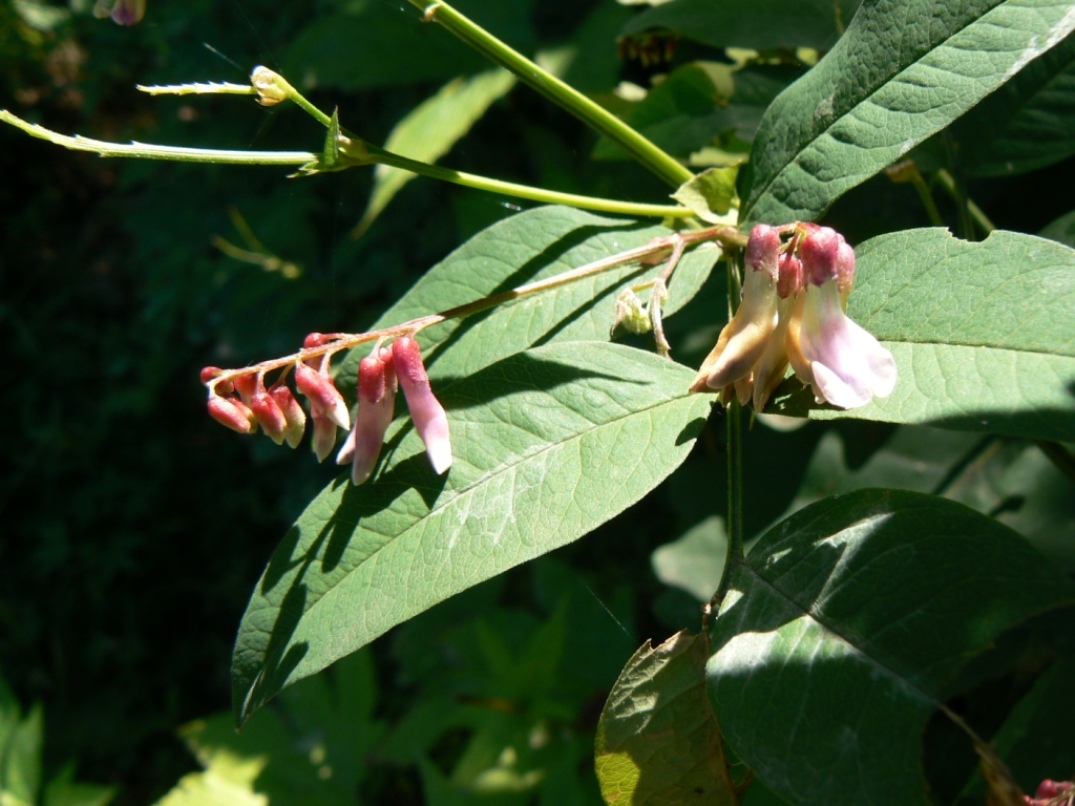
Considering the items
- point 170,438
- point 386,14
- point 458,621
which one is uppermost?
point 386,14

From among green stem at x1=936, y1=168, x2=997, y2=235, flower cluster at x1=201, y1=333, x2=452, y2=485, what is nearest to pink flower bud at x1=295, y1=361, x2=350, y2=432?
flower cluster at x1=201, y1=333, x2=452, y2=485

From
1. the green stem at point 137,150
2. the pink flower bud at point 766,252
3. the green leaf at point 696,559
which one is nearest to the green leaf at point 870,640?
the pink flower bud at point 766,252

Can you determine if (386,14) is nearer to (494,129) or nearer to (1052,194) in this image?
(494,129)

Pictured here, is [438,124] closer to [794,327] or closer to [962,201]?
[962,201]

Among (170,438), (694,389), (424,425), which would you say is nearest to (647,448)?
(694,389)

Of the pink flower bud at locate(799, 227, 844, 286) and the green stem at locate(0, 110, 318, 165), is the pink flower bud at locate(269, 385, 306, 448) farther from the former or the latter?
the pink flower bud at locate(799, 227, 844, 286)
